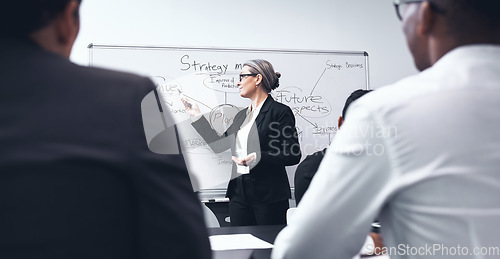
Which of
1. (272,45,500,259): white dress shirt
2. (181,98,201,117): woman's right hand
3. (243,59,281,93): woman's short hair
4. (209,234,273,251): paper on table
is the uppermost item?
(243,59,281,93): woman's short hair

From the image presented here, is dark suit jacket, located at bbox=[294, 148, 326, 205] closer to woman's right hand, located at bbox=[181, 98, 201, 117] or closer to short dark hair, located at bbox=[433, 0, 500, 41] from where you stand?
short dark hair, located at bbox=[433, 0, 500, 41]

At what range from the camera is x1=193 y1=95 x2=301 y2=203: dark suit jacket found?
96.0 inches

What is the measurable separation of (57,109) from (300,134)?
3211 millimetres

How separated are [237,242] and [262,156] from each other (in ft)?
3.21

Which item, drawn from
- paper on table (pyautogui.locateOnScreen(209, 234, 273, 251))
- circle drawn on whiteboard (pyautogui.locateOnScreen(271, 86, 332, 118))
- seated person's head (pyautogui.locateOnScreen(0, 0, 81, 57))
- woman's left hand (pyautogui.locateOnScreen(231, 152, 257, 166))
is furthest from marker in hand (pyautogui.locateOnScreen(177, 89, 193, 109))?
seated person's head (pyautogui.locateOnScreen(0, 0, 81, 57))

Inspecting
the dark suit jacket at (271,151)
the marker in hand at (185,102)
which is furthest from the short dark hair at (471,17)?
the marker in hand at (185,102)

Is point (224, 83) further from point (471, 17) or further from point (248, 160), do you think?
point (471, 17)

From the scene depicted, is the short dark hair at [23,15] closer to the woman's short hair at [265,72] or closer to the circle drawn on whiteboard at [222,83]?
→ the woman's short hair at [265,72]

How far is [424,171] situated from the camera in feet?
1.98

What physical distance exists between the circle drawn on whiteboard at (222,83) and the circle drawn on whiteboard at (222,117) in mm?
134

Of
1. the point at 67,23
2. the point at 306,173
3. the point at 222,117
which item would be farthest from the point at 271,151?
the point at 67,23

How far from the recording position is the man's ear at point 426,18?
26.2 inches

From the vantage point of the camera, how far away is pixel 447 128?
0.60m

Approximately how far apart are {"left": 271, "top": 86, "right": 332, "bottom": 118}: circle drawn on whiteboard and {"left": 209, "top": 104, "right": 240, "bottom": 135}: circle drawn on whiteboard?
0.40m
